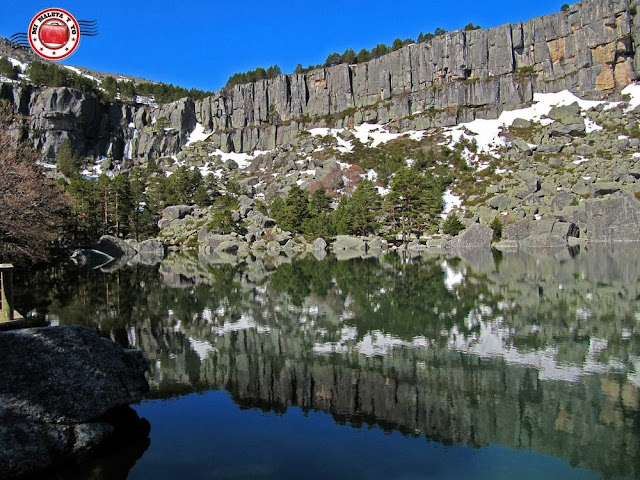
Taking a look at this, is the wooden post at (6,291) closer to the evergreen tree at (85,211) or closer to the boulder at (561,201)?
the evergreen tree at (85,211)

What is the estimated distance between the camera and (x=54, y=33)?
12.6 m

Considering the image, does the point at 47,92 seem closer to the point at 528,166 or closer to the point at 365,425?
the point at 528,166

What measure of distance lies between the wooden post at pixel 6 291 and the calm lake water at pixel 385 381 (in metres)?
2.90

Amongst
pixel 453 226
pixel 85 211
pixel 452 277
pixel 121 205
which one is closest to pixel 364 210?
pixel 453 226

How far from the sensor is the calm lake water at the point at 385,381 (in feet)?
22.7

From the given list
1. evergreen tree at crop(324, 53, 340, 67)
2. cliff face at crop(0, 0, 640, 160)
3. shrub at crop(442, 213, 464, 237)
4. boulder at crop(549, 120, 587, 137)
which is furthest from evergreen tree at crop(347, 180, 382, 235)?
evergreen tree at crop(324, 53, 340, 67)

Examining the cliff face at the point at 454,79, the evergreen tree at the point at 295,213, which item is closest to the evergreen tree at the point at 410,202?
the evergreen tree at the point at 295,213

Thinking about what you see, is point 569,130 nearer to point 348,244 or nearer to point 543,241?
point 543,241

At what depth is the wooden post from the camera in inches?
486

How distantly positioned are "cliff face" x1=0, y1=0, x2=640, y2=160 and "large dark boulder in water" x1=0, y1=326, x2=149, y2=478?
98.3 metres

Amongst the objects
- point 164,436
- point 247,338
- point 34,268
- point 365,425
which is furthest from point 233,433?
point 34,268

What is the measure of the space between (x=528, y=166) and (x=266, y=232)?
43.1 metres

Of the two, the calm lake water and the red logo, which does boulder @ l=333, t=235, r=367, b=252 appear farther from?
the red logo

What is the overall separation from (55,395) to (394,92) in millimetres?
110450
